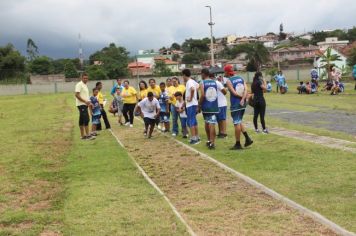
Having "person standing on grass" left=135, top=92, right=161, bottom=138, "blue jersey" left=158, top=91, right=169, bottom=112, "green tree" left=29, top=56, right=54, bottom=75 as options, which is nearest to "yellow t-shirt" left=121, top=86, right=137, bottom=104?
"blue jersey" left=158, top=91, right=169, bottom=112

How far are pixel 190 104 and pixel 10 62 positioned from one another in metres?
78.3

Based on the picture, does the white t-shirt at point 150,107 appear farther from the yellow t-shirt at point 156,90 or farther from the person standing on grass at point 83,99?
the person standing on grass at point 83,99

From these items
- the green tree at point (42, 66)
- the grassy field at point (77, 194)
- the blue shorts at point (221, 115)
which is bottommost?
the grassy field at point (77, 194)

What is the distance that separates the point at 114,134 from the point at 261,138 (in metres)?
5.21

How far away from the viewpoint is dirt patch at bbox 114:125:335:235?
5.66 metres

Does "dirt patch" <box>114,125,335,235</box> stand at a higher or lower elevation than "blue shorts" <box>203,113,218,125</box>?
lower

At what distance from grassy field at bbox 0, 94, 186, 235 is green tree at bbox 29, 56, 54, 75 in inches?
3887

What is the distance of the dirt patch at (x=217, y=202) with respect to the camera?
5.66 meters

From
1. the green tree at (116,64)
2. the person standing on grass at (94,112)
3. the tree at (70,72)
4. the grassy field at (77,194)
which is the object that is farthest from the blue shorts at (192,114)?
the tree at (70,72)

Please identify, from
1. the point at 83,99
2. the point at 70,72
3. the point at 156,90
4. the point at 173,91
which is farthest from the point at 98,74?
the point at 83,99

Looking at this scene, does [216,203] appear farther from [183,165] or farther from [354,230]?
[183,165]

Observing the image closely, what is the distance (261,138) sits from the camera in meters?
12.6

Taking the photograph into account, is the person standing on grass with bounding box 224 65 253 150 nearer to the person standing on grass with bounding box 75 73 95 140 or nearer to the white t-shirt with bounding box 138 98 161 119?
the white t-shirt with bounding box 138 98 161 119

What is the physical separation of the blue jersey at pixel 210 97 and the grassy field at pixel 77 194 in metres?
2.09
